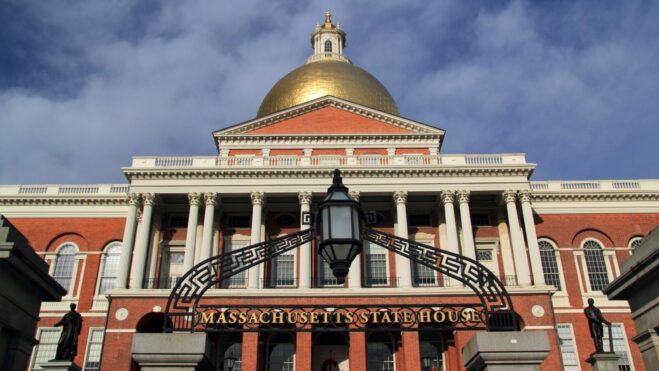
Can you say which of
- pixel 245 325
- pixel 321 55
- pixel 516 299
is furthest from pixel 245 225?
pixel 245 325

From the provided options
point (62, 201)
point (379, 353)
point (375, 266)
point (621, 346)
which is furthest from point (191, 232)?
point (621, 346)

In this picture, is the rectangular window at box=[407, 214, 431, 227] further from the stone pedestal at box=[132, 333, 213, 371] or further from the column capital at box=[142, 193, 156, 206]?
the stone pedestal at box=[132, 333, 213, 371]

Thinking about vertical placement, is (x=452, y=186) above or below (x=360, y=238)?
above

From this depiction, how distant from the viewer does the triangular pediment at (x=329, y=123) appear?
48312 mm

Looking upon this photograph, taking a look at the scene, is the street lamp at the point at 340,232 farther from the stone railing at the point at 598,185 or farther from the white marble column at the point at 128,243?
the stone railing at the point at 598,185

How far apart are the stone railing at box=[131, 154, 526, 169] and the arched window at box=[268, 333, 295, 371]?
1115 centimetres

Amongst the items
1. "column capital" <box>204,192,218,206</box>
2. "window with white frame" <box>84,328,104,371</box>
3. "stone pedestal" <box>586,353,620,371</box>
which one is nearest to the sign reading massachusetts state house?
"stone pedestal" <box>586,353,620,371</box>

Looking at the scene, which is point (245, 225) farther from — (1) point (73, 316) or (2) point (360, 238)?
(2) point (360, 238)

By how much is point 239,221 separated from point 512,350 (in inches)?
1525

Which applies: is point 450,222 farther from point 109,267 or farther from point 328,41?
point 328,41

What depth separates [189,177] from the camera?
41625 millimetres

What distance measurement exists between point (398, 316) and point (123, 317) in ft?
110

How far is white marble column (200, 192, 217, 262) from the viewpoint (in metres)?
39.8

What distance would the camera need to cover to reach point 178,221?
44062 millimetres
